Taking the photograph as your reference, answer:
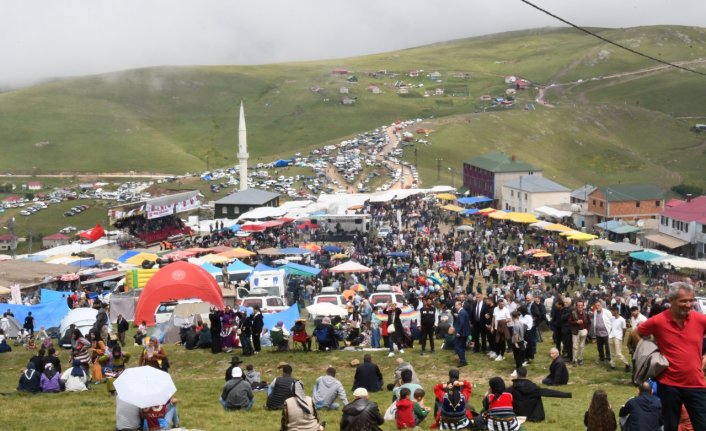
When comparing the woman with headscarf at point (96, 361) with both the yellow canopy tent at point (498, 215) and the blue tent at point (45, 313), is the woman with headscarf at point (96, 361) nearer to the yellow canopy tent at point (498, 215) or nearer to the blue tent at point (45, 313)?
the blue tent at point (45, 313)

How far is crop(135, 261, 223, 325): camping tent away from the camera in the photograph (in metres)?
32.4

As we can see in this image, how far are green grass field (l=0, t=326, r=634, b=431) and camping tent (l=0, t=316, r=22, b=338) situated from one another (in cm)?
364

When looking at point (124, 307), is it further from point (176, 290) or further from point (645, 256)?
point (645, 256)

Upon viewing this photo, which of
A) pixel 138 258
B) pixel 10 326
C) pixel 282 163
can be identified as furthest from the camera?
pixel 282 163

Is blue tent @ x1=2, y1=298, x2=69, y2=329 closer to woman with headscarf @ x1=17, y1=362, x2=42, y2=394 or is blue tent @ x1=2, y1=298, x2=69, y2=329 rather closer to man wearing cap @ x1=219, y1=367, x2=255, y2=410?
woman with headscarf @ x1=17, y1=362, x2=42, y2=394

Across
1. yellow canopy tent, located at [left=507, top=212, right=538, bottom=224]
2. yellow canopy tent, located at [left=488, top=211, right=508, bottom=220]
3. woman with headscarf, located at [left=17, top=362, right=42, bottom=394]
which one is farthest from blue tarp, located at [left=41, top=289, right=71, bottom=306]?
yellow canopy tent, located at [left=488, top=211, right=508, bottom=220]

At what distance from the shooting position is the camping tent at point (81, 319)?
28094 millimetres

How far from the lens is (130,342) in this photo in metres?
29.2

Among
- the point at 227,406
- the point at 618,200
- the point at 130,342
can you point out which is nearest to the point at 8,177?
the point at 618,200

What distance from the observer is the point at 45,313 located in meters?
32.9

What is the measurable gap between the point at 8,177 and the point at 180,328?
15568cm

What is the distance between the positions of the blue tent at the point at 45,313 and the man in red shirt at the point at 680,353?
26.9m

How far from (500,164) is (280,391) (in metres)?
102

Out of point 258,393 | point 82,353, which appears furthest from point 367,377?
point 82,353
